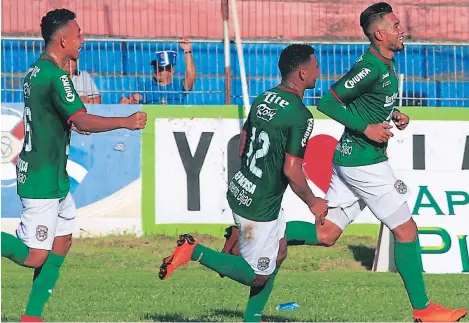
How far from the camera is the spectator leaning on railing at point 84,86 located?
15242mm

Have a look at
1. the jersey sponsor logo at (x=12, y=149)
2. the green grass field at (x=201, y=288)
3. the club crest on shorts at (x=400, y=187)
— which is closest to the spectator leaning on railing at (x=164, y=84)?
the jersey sponsor logo at (x=12, y=149)

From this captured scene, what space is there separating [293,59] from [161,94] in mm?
7524

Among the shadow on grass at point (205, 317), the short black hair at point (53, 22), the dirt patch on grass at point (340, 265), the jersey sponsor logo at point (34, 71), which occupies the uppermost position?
the short black hair at point (53, 22)

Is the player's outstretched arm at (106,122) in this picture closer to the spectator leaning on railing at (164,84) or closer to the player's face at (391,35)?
the player's face at (391,35)

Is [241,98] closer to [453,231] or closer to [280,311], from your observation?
[453,231]

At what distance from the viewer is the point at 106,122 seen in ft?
26.2

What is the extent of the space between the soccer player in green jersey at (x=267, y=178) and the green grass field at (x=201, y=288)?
1.23 metres

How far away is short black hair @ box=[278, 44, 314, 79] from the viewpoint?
26.9ft

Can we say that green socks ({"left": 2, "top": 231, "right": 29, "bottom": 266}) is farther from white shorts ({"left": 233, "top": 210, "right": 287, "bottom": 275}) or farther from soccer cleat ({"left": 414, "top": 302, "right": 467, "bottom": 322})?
soccer cleat ({"left": 414, "top": 302, "right": 467, "bottom": 322})

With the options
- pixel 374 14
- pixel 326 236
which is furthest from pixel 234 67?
pixel 326 236

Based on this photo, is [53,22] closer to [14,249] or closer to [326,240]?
[14,249]

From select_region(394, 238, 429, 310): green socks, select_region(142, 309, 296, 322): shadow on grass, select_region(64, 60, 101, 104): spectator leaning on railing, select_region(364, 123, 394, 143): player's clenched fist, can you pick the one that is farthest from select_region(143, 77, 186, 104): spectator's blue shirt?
select_region(394, 238, 429, 310): green socks

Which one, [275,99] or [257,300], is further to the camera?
[257,300]

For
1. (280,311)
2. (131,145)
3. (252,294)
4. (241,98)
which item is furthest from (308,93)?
(252,294)
